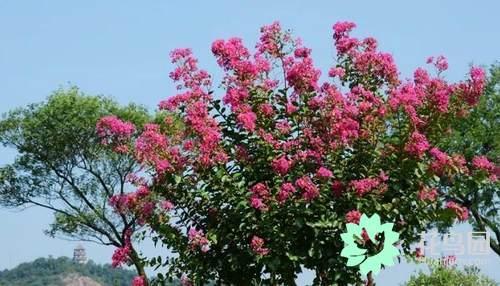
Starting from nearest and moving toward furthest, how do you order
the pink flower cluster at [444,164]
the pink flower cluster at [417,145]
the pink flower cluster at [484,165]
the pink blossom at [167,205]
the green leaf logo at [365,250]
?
1. the green leaf logo at [365,250]
2. the pink flower cluster at [417,145]
3. the pink flower cluster at [444,164]
4. the pink flower cluster at [484,165]
5. the pink blossom at [167,205]

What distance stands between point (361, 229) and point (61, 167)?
21.0m

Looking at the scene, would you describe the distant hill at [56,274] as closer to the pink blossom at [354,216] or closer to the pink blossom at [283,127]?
the pink blossom at [283,127]

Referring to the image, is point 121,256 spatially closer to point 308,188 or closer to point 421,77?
point 308,188

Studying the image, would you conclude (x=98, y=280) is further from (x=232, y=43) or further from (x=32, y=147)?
(x=232, y=43)

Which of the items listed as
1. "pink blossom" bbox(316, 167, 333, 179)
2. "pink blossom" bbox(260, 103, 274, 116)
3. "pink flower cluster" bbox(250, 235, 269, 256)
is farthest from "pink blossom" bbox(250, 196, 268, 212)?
"pink blossom" bbox(260, 103, 274, 116)

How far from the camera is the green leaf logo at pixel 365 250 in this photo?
7609mm

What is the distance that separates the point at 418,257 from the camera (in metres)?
9.14

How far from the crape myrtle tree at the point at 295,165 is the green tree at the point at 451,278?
1286cm

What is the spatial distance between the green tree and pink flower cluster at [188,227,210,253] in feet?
44.1

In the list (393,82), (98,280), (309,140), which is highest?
(98,280)

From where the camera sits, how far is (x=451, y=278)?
21.6 m

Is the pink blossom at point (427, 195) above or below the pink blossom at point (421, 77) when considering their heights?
below

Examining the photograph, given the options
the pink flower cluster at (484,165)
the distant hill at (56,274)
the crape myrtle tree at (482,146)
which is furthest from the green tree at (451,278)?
the distant hill at (56,274)

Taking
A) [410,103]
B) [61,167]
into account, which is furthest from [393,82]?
[61,167]
